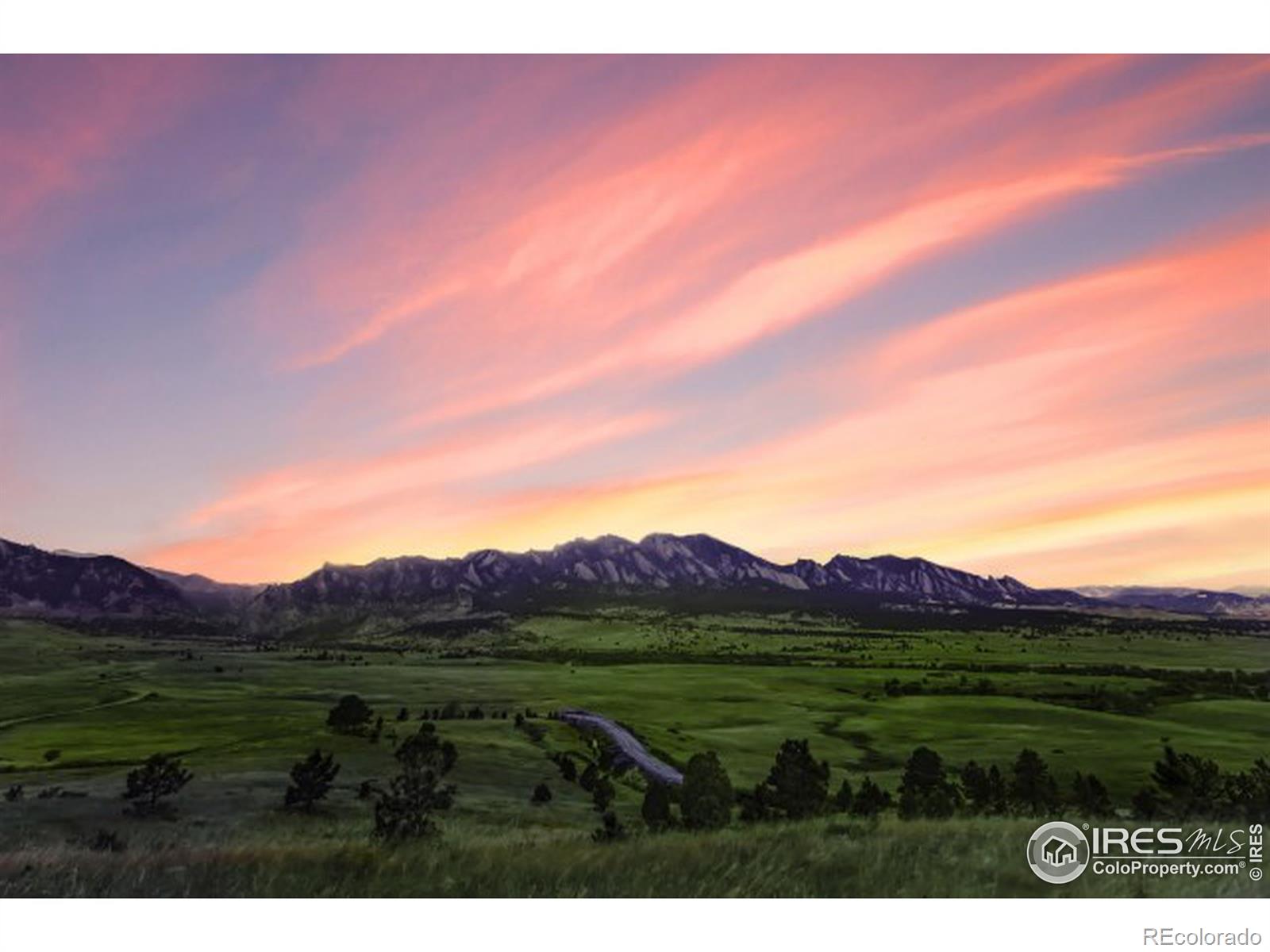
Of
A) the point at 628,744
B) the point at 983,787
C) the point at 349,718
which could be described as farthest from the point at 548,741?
the point at 983,787

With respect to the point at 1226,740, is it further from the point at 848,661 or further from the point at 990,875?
the point at 848,661

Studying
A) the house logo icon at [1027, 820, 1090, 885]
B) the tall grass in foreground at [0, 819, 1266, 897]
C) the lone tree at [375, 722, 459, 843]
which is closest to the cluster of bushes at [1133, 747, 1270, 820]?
the house logo icon at [1027, 820, 1090, 885]

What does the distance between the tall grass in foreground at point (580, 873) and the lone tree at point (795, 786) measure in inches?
815

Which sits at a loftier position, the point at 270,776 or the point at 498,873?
the point at 498,873

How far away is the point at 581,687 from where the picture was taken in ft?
278

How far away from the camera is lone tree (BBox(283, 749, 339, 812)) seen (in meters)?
27.8

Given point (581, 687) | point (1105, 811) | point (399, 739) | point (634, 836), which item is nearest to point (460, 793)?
point (399, 739)

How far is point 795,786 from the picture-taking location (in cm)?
3522

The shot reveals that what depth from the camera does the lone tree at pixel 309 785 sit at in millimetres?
27781

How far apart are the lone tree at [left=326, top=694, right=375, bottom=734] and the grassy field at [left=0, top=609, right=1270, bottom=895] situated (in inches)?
60.7

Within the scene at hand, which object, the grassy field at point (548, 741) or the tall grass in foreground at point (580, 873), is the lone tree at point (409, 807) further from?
the tall grass in foreground at point (580, 873)

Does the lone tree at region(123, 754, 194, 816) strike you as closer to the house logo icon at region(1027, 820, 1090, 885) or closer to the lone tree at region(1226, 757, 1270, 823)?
the house logo icon at region(1027, 820, 1090, 885)

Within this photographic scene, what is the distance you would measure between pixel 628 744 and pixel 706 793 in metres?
30.8

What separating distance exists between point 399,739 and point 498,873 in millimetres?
39588
